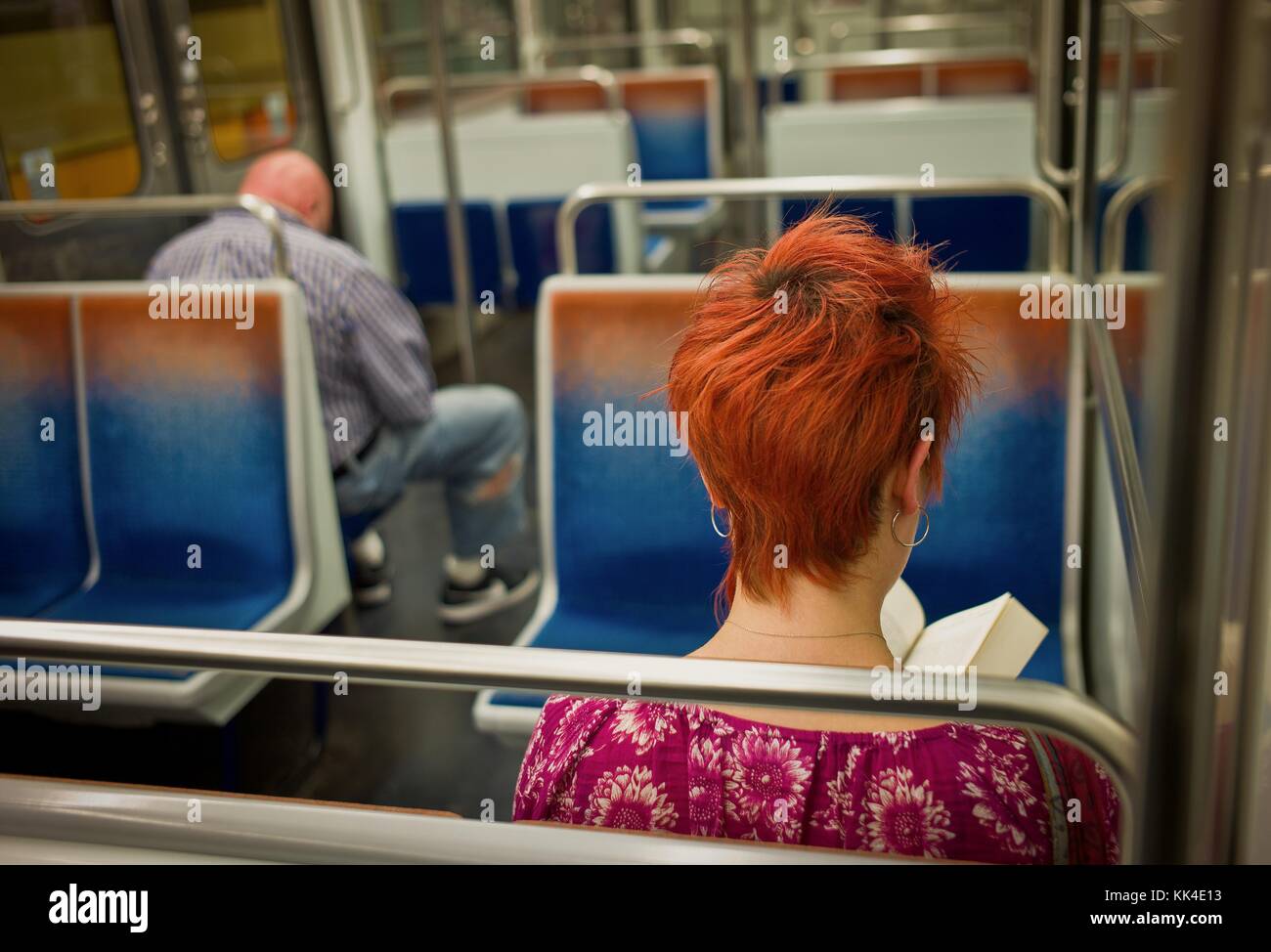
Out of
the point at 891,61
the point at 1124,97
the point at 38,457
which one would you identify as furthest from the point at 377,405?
the point at 891,61

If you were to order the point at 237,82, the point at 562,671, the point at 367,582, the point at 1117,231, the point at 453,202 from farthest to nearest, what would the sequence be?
the point at 237,82, the point at 453,202, the point at 367,582, the point at 1117,231, the point at 562,671

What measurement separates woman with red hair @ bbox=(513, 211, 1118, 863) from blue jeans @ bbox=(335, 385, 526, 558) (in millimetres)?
1684

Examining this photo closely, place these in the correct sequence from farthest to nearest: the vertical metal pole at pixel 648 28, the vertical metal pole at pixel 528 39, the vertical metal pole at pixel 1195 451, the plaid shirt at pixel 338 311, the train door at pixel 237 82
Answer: the vertical metal pole at pixel 648 28 < the vertical metal pole at pixel 528 39 < the train door at pixel 237 82 < the plaid shirt at pixel 338 311 < the vertical metal pole at pixel 1195 451

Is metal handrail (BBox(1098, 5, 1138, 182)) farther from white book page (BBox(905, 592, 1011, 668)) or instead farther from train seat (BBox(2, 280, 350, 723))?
train seat (BBox(2, 280, 350, 723))

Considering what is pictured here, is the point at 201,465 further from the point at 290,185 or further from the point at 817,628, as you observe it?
the point at 817,628

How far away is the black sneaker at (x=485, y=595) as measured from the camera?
2695 millimetres

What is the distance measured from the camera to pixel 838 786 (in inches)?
32.2

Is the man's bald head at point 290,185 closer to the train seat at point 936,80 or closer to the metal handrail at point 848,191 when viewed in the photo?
the metal handrail at point 848,191

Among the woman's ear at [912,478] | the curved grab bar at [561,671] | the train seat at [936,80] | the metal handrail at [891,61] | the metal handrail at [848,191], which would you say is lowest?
the curved grab bar at [561,671]

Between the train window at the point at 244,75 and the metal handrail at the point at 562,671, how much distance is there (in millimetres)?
3478

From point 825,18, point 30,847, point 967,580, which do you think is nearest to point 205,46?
point 967,580

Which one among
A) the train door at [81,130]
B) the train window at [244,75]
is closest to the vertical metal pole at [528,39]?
the train window at [244,75]

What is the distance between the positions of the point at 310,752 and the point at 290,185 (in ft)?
4.13
